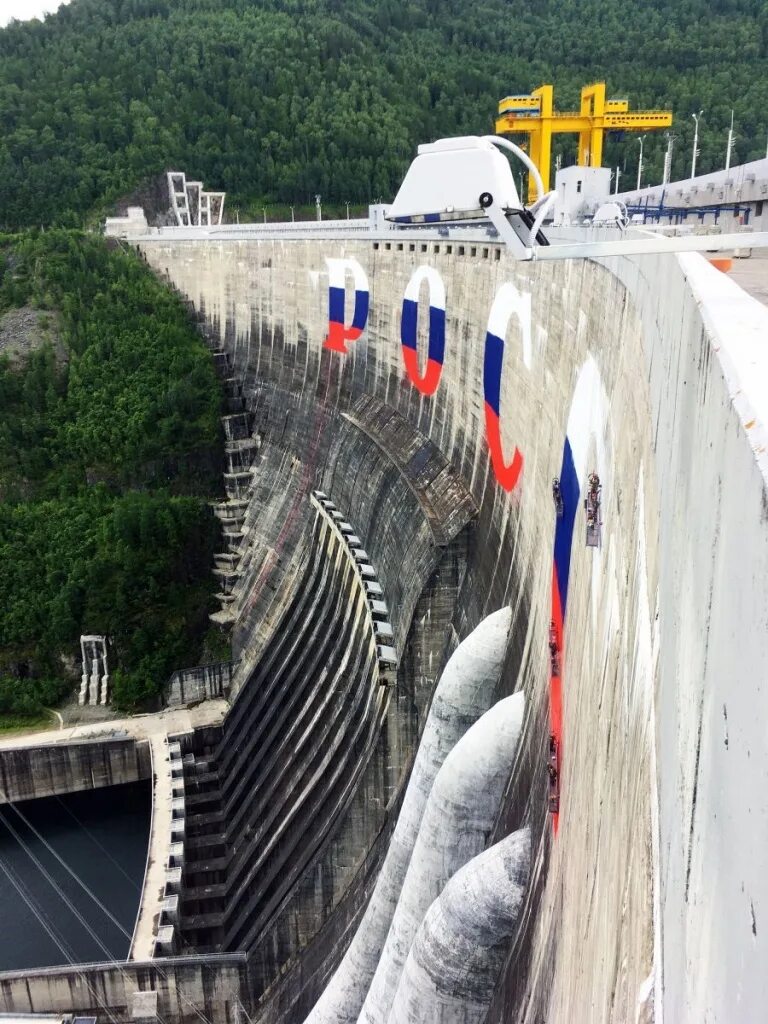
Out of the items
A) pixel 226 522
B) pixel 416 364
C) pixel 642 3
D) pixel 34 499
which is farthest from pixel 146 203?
pixel 642 3

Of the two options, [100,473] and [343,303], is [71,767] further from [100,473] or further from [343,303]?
[343,303]

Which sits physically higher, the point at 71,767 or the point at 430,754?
the point at 430,754

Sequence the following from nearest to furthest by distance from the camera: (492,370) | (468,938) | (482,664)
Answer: (468,938) → (482,664) → (492,370)

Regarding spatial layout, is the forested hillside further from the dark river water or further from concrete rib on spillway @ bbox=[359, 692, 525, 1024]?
concrete rib on spillway @ bbox=[359, 692, 525, 1024]

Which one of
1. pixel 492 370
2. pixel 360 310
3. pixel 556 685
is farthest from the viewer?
pixel 360 310

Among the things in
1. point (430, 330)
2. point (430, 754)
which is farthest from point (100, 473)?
point (430, 754)

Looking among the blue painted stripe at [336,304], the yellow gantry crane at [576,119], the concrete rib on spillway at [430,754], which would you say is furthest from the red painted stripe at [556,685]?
the yellow gantry crane at [576,119]

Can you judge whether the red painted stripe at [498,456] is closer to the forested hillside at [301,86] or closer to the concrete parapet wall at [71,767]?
the concrete parapet wall at [71,767]

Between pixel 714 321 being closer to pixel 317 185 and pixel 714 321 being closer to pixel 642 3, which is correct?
pixel 317 185
